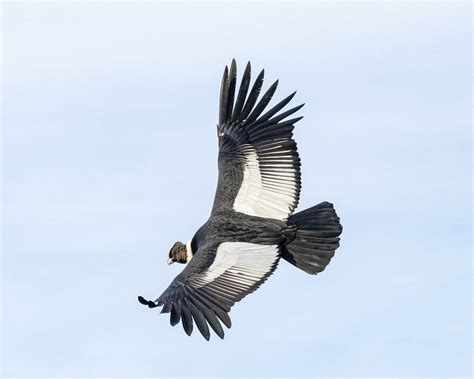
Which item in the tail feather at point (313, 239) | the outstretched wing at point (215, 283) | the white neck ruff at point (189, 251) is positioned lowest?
the outstretched wing at point (215, 283)

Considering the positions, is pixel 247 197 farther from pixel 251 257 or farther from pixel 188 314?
pixel 188 314

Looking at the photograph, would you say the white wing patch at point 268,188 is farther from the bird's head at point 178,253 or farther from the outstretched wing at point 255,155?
the bird's head at point 178,253

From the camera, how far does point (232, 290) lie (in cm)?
2380

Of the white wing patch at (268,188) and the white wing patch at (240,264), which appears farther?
the white wing patch at (268,188)

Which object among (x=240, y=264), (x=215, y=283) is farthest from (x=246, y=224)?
(x=215, y=283)

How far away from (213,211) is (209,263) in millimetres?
1746

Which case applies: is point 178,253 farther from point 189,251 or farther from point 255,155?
point 255,155

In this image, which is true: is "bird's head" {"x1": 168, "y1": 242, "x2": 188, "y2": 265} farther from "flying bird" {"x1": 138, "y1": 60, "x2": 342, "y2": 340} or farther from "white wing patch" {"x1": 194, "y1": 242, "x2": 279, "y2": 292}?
"white wing patch" {"x1": 194, "y1": 242, "x2": 279, "y2": 292}

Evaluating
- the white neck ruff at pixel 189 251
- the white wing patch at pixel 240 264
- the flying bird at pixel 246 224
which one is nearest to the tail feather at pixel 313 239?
the flying bird at pixel 246 224

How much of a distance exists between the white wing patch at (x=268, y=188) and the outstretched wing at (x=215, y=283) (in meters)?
1.08

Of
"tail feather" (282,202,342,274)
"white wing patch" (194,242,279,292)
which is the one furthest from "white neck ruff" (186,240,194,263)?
"tail feather" (282,202,342,274)

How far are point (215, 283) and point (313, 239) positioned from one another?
7.96ft

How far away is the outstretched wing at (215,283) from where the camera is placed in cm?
2320

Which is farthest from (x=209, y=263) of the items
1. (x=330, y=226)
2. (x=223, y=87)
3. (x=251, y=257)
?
(x=223, y=87)
